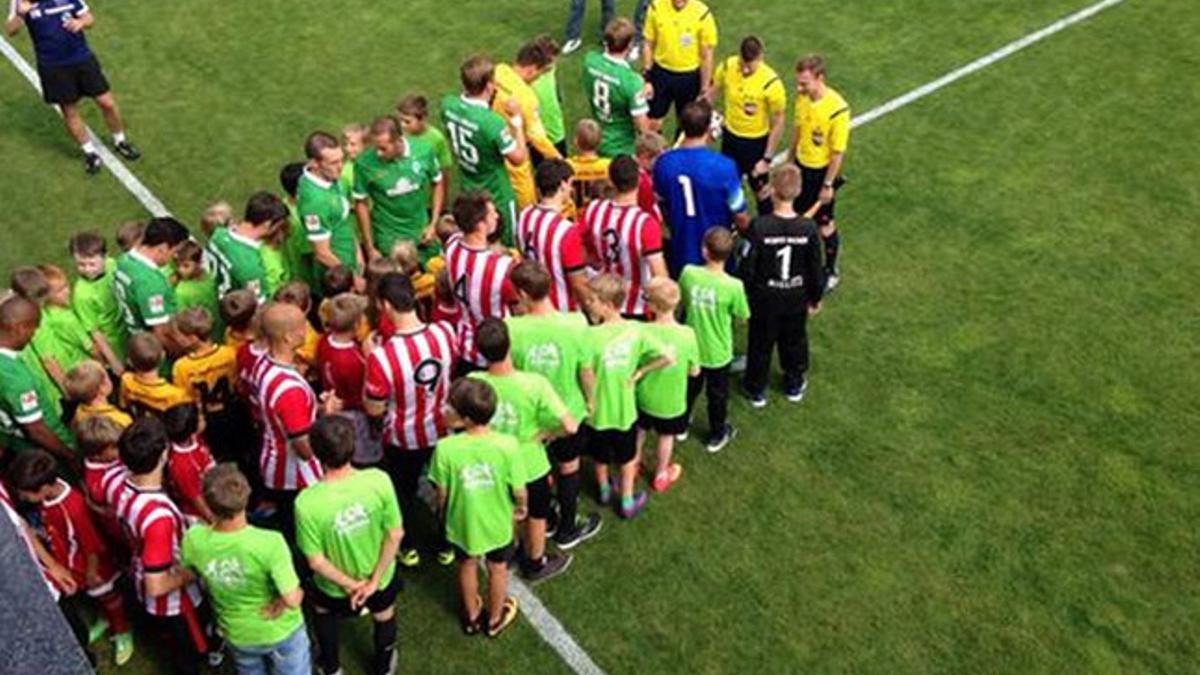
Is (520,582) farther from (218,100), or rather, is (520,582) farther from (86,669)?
(218,100)

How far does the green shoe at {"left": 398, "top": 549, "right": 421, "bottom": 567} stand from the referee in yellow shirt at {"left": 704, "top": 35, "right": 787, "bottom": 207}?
4434mm

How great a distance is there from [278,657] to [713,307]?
11.8 ft

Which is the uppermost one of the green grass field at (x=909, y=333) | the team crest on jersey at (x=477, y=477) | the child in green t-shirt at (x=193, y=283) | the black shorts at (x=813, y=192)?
the child in green t-shirt at (x=193, y=283)

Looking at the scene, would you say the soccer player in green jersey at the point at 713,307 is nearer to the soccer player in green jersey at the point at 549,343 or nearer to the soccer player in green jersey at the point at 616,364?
the soccer player in green jersey at the point at 616,364

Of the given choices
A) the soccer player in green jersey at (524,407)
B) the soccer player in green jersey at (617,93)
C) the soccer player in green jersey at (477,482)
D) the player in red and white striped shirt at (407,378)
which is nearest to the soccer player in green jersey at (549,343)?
the soccer player in green jersey at (524,407)

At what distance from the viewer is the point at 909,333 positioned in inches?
386

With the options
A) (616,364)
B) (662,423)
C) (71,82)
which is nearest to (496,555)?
(616,364)

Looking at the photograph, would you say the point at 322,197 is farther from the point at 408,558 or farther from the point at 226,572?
the point at 226,572

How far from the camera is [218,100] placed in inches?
525

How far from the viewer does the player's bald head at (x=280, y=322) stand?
22.4ft

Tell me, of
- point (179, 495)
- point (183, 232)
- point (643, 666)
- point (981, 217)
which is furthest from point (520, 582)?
point (981, 217)

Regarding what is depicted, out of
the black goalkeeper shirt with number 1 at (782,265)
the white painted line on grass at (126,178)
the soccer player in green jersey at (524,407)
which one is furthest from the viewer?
the white painted line on grass at (126,178)

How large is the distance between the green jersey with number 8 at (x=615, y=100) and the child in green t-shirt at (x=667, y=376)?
2683mm

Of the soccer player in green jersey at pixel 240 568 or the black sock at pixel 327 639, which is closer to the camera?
the soccer player in green jersey at pixel 240 568
